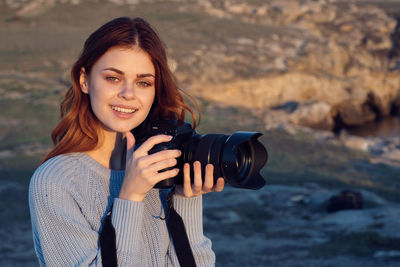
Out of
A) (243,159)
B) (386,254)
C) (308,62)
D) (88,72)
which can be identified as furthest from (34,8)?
(243,159)

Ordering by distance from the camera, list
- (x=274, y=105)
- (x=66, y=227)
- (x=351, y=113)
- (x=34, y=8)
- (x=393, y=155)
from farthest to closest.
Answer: (x=34, y=8) < (x=351, y=113) < (x=274, y=105) < (x=393, y=155) < (x=66, y=227)

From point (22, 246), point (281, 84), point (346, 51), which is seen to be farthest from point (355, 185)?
point (346, 51)

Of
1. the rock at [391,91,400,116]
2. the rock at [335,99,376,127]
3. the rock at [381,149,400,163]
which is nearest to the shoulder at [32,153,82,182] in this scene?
the rock at [381,149,400,163]

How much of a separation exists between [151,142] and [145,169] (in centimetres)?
11

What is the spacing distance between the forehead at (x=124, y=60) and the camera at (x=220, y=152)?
9.3 inches

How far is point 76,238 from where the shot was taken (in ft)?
5.65

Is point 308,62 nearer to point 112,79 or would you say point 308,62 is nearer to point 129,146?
point 112,79

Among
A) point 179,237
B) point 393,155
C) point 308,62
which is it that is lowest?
point 393,155

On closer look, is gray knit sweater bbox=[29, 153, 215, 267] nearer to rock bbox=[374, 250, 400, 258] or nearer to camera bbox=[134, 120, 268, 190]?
camera bbox=[134, 120, 268, 190]

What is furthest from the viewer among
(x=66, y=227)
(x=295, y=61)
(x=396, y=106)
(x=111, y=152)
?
(x=396, y=106)

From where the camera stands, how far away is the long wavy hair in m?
1.97

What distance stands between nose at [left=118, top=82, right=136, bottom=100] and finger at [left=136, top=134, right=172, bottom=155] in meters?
0.24

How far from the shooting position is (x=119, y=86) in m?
1.97

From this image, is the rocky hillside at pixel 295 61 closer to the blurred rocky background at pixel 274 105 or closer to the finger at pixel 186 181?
the blurred rocky background at pixel 274 105
